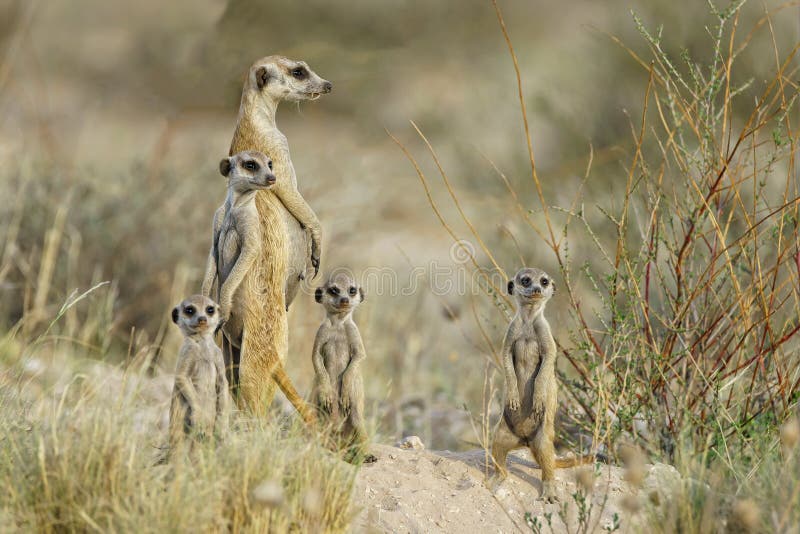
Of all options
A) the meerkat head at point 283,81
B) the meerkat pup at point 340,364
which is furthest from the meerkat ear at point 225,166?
the meerkat pup at point 340,364

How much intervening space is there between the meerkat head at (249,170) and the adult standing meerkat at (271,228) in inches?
8.0

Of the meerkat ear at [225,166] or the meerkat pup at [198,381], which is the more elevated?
the meerkat ear at [225,166]

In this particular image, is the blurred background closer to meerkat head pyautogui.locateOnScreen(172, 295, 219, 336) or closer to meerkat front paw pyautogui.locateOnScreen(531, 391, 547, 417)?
meerkat front paw pyautogui.locateOnScreen(531, 391, 547, 417)

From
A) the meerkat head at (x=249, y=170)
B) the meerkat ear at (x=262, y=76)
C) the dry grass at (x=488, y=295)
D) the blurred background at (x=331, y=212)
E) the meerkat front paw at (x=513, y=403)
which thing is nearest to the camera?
the dry grass at (x=488, y=295)

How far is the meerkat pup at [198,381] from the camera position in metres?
3.18

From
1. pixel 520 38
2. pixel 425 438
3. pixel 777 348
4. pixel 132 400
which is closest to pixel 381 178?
pixel 425 438

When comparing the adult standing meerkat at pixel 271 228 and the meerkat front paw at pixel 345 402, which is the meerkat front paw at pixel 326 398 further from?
the adult standing meerkat at pixel 271 228

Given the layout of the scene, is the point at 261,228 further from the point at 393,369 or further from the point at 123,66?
the point at 123,66

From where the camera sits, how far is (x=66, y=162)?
27.2 ft

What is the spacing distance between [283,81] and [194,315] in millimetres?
1004

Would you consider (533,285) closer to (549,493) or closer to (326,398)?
(549,493)

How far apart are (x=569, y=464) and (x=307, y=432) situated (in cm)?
98

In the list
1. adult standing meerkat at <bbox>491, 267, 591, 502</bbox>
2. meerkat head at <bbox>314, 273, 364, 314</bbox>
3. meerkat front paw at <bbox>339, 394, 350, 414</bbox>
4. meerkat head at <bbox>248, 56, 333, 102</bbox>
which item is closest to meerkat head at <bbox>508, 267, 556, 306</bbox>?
adult standing meerkat at <bbox>491, 267, 591, 502</bbox>

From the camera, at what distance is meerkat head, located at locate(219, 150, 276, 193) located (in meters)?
3.45
